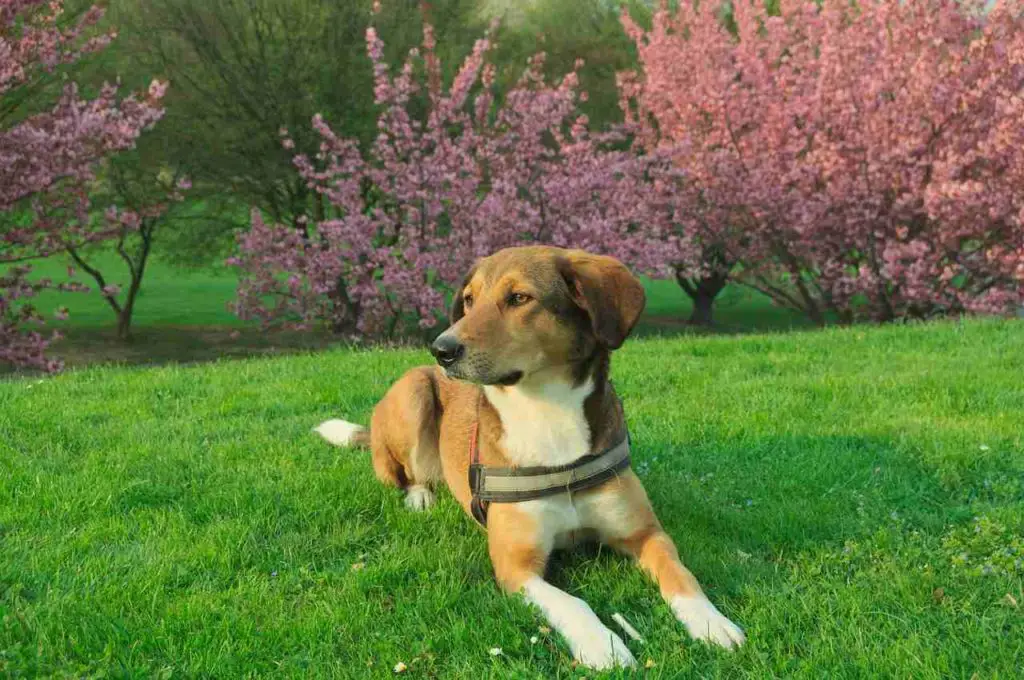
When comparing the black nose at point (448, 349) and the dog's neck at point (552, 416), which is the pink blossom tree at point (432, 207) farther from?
the black nose at point (448, 349)

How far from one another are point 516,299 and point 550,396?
44 centimetres

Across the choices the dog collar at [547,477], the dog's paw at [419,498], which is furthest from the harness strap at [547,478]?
the dog's paw at [419,498]

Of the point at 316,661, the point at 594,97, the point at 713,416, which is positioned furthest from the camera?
the point at 594,97

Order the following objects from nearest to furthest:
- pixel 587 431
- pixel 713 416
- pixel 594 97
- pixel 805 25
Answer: pixel 587 431 → pixel 713 416 → pixel 805 25 → pixel 594 97

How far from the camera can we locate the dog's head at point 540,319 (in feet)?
11.2

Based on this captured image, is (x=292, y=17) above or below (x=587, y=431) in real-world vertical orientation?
above

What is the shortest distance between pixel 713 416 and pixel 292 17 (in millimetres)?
16886

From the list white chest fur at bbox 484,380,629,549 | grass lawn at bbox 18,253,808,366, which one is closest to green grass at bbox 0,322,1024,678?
white chest fur at bbox 484,380,629,549

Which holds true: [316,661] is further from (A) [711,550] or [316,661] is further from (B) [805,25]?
(B) [805,25]

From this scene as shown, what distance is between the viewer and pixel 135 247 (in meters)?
22.7

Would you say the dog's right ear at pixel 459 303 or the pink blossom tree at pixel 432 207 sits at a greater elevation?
the dog's right ear at pixel 459 303

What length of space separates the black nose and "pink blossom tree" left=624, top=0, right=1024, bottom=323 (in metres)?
13.7

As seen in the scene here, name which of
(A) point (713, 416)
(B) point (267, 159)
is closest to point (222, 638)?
(A) point (713, 416)

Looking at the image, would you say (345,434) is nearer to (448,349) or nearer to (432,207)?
(448,349)
